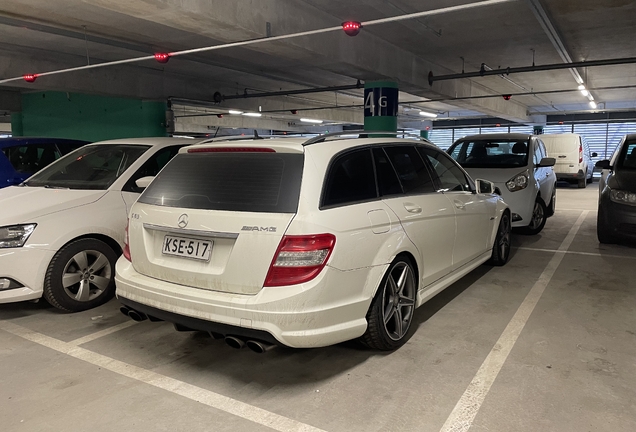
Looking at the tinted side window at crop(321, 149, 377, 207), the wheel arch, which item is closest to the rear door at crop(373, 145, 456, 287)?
the tinted side window at crop(321, 149, 377, 207)

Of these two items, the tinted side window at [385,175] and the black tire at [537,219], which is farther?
the black tire at [537,219]

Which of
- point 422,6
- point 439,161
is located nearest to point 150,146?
point 439,161

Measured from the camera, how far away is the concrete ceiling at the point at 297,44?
22.1 feet

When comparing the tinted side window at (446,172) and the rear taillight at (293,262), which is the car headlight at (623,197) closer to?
the tinted side window at (446,172)

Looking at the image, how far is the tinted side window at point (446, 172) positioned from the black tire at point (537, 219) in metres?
3.52

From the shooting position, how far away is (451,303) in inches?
175

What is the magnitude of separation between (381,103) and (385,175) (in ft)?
26.3

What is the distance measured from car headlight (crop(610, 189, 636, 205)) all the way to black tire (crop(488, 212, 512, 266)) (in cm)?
174

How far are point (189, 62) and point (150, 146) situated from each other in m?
8.00

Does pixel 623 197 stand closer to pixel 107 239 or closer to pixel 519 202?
pixel 519 202

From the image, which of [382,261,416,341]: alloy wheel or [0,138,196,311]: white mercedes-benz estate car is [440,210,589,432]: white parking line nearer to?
[382,261,416,341]: alloy wheel

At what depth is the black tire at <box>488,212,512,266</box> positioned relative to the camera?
552 cm

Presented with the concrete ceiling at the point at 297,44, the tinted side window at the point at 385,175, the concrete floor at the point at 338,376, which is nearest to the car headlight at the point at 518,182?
the concrete ceiling at the point at 297,44

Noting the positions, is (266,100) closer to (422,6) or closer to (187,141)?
(422,6)
